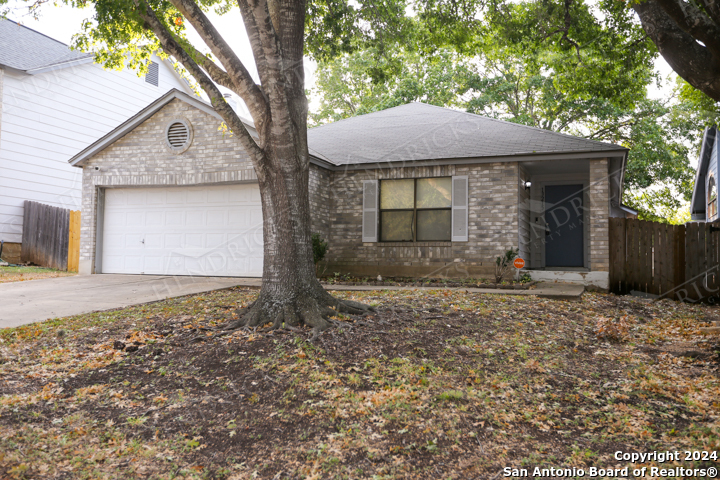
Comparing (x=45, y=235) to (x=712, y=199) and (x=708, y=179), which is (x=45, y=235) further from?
(x=708, y=179)

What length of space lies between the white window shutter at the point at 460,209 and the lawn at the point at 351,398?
5.07m

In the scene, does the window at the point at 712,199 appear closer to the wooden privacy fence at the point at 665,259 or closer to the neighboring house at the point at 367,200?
the neighboring house at the point at 367,200

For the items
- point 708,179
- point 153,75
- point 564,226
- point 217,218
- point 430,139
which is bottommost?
point 217,218

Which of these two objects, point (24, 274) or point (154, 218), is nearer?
point (154, 218)

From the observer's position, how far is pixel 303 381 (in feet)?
14.6

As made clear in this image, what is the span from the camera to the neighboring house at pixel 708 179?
14549mm

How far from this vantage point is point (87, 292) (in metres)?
9.32

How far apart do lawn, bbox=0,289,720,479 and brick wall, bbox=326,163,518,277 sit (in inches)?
194

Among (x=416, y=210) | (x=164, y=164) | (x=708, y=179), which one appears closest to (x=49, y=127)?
(x=164, y=164)

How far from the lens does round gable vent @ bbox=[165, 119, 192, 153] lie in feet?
39.0

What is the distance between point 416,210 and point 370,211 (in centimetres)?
114

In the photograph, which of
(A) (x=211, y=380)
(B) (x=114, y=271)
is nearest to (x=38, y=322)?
(A) (x=211, y=380)

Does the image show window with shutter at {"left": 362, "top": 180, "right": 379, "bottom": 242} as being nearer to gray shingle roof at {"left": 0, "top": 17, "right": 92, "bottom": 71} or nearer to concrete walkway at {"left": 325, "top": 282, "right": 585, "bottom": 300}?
concrete walkway at {"left": 325, "top": 282, "right": 585, "bottom": 300}

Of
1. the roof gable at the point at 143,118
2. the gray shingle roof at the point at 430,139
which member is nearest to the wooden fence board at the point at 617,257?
the gray shingle roof at the point at 430,139
